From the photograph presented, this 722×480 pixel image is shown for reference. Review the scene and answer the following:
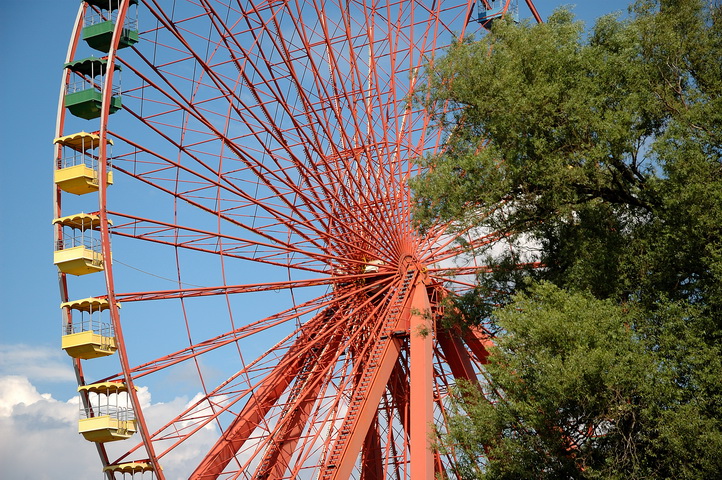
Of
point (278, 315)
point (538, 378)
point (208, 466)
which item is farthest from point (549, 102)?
point (208, 466)

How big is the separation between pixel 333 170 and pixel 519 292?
6.71 m

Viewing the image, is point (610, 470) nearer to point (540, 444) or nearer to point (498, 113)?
point (540, 444)

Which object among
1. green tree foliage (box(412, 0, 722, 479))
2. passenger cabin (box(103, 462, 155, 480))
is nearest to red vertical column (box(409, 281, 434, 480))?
A: green tree foliage (box(412, 0, 722, 479))

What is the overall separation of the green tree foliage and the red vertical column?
145cm

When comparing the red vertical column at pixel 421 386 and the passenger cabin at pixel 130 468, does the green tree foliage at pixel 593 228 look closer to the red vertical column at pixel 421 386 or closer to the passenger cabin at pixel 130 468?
the red vertical column at pixel 421 386

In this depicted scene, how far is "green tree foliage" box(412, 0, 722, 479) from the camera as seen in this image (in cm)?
1436

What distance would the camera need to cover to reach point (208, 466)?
65.6 feet

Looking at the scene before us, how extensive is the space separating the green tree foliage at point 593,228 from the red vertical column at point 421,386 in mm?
1447

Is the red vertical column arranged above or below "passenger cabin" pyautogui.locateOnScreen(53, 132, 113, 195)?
below

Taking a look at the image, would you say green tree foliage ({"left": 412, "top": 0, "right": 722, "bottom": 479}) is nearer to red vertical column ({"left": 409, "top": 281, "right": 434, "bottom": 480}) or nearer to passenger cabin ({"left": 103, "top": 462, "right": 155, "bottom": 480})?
red vertical column ({"left": 409, "top": 281, "right": 434, "bottom": 480})

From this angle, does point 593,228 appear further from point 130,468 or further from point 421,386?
point 130,468

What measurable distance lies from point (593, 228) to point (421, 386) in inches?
201

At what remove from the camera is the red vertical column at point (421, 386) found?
1873 cm

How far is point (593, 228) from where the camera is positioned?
1658 cm
